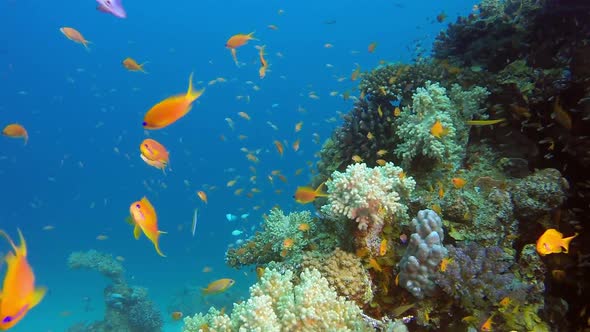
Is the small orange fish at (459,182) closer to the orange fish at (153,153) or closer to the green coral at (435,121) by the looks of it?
the green coral at (435,121)

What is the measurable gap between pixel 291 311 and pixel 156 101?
103 meters

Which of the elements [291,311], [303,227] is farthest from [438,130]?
[291,311]

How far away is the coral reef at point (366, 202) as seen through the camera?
404 centimetres

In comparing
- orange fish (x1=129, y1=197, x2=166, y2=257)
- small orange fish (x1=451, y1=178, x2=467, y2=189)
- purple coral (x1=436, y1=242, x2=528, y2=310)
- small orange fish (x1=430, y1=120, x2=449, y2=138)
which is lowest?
purple coral (x1=436, y1=242, x2=528, y2=310)

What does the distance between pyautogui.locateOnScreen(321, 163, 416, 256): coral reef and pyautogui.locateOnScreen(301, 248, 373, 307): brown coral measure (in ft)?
1.11

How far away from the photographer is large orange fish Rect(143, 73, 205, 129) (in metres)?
2.80

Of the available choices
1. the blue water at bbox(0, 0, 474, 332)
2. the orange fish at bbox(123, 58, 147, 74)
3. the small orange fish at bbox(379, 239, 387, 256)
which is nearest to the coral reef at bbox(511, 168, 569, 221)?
the small orange fish at bbox(379, 239, 387, 256)

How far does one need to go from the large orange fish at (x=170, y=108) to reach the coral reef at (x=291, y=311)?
174cm

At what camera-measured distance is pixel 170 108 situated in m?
2.83

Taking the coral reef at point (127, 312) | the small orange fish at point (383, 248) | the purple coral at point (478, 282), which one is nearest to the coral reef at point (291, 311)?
the small orange fish at point (383, 248)

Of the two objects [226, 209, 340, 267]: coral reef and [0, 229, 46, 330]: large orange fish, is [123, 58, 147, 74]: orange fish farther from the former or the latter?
[0, 229, 46, 330]: large orange fish

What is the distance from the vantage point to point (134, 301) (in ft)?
49.6

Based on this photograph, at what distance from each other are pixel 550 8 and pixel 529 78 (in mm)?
1560

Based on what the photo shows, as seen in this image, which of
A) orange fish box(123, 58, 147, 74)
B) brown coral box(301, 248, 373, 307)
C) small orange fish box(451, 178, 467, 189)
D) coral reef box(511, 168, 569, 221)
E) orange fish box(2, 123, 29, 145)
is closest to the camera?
brown coral box(301, 248, 373, 307)
